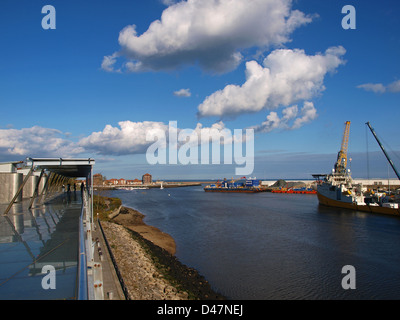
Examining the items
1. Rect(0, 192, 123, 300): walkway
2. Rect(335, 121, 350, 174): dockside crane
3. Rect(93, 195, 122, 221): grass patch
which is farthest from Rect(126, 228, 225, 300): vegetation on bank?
Rect(335, 121, 350, 174): dockside crane

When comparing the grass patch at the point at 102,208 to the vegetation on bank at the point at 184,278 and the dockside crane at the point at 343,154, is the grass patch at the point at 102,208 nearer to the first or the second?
the vegetation on bank at the point at 184,278

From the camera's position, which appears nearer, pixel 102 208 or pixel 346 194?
pixel 102 208

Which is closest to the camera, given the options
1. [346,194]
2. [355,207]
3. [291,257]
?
[291,257]

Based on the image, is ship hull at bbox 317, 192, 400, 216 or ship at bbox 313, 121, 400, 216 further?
ship at bbox 313, 121, 400, 216

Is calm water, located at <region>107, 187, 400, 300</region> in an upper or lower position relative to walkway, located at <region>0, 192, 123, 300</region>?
lower

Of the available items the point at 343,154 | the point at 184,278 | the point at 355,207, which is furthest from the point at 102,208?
the point at 343,154

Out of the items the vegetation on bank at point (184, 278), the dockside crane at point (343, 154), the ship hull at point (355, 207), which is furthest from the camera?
the dockside crane at point (343, 154)

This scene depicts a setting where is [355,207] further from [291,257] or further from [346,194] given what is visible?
[291,257]

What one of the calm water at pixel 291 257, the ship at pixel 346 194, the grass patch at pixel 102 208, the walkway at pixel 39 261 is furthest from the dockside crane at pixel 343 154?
the walkway at pixel 39 261

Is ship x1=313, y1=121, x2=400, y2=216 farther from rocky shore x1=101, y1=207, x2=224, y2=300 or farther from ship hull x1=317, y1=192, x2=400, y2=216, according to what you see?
rocky shore x1=101, y1=207, x2=224, y2=300
